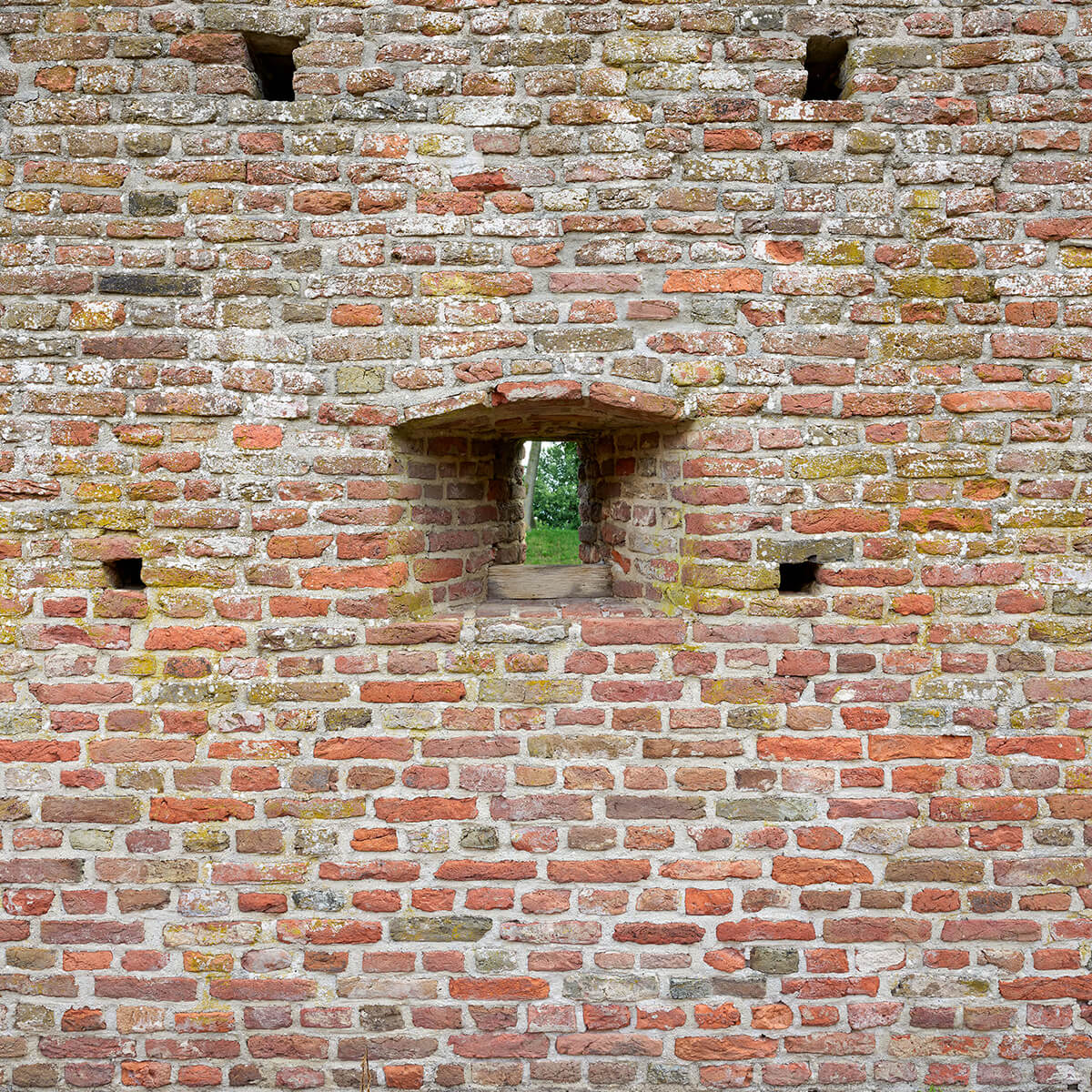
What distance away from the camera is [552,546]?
5.62m

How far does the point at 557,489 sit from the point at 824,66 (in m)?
8.70

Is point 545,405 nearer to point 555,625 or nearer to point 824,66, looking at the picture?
point 555,625

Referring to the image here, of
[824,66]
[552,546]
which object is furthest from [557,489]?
[824,66]

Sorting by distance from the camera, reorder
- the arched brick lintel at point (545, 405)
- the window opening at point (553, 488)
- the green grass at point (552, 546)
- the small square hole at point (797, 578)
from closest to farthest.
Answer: the arched brick lintel at point (545, 405) → the small square hole at point (797, 578) → the green grass at point (552, 546) → the window opening at point (553, 488)

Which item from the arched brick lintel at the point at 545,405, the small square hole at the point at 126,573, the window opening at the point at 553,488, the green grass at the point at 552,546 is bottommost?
the small square hole at the point at 126,573

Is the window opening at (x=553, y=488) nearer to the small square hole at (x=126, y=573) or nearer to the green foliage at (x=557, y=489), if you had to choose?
the green foliage at (x=557, y=489)

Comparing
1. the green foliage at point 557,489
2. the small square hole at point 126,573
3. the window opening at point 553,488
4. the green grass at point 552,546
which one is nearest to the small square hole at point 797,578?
the green grass at point 552,546

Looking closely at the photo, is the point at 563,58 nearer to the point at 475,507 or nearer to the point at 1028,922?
the point at 475,507

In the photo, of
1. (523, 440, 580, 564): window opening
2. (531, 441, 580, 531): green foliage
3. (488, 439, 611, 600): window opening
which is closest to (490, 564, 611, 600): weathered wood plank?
(488, 439, 611, 600): window opening

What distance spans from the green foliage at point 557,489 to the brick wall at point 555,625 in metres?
7.47

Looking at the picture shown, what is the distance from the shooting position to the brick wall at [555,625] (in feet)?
8.02

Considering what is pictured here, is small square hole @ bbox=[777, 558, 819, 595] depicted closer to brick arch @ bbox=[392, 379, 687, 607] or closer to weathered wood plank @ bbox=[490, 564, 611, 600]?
brick arch @ bbox=[392, 379, 687, 607]

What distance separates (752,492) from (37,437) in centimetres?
229

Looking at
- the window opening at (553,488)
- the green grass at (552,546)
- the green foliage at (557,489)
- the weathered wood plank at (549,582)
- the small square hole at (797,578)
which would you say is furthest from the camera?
the green foliage at (557,489)
